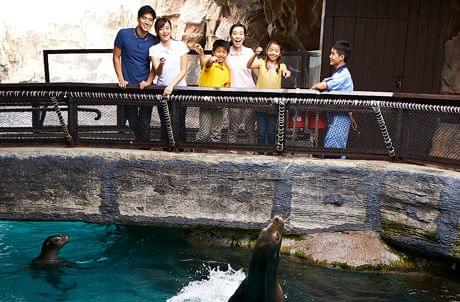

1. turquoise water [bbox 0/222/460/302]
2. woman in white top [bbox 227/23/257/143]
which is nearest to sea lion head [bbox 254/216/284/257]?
turquoise water [bbox 0/222/460/302]

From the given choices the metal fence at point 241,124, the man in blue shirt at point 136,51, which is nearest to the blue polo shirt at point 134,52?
the man in blue shirt at point 136,51

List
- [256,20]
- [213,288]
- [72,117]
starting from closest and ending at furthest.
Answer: [213,288] < [72,117] < [256,20]

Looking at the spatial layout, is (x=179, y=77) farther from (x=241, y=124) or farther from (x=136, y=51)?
(x=241, y=124)

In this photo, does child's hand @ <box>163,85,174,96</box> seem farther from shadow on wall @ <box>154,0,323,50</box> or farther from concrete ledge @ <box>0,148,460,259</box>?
shadow on wall @ <box>154,0,323,50</box>

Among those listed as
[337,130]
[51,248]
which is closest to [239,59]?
[337,130]

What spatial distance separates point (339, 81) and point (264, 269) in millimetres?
2788

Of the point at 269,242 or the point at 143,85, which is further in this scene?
the point at 143,85

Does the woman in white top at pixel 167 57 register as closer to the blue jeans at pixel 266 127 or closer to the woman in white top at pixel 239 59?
the woman in white top at pixel 239 59

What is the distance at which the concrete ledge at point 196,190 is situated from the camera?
6.06 m

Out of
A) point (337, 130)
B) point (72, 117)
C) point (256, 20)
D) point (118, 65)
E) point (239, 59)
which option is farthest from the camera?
point (256, 20)

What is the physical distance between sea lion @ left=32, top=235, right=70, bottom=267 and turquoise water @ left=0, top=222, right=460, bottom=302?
0.12 metres

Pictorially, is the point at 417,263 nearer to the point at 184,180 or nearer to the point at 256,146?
the point at 256,146

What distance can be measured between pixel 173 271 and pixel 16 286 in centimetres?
151

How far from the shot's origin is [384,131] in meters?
5.91
